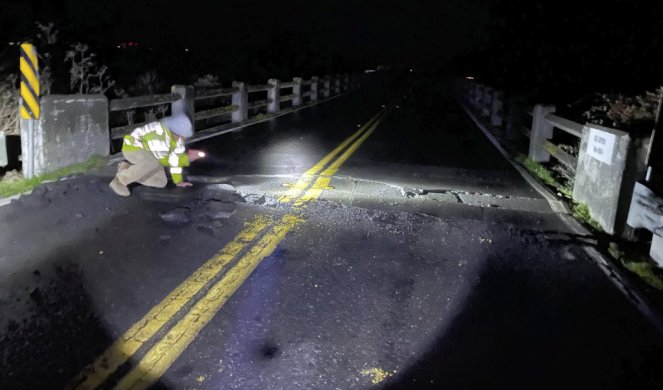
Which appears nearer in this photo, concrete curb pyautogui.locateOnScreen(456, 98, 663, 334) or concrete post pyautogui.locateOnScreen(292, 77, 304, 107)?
concrete curb pyautogui.locateOnScreen(456, 98, 663, 334)

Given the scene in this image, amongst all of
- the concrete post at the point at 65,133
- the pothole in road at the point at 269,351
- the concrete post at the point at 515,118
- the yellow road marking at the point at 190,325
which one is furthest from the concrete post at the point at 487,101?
the pothole in road at the point at 269,351

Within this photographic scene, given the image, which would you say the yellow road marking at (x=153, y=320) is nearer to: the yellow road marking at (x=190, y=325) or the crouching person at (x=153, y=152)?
the yellow road marking at (x=190, y=325)

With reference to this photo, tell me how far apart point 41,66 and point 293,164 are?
717 cm

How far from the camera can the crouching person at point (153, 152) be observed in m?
6.64

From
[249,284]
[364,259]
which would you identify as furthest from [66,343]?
[364,259]

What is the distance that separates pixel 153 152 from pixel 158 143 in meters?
0.15

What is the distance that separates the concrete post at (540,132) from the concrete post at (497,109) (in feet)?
21.9

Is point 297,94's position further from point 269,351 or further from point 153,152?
point 269,351

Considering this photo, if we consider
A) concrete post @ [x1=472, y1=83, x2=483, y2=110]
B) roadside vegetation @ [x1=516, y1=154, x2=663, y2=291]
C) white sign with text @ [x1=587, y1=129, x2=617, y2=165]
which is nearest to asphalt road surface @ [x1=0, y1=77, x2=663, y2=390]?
roadside vegetation @ [x1=516, y1=154, x2=663, y2=291]

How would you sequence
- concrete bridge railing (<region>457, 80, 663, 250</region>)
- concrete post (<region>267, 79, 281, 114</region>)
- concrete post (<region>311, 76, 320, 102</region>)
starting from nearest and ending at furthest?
concrete bridge railing (<region>457, 80, 663, 250</region>) → concrete post (<region>267, 79, 281, 114</region>) → concrete post (<region>311, 76, 320, 102</region>)

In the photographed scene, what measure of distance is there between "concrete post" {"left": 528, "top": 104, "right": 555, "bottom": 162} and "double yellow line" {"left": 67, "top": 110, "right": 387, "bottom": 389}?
6.11 meters

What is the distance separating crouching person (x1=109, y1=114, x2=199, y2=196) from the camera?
6.64 meters

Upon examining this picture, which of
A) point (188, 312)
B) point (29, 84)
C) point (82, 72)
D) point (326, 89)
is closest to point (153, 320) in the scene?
point (188, 312)

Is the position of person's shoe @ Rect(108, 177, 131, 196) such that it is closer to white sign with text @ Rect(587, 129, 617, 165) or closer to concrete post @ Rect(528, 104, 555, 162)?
white sign with text @ Rect(587, 129, 617, 165)
